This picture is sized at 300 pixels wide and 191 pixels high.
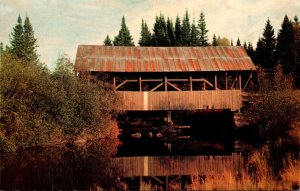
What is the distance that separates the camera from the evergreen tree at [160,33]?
3036 inches

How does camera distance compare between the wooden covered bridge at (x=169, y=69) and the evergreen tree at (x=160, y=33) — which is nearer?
the wooden covered bridge at (x=169, y=69)

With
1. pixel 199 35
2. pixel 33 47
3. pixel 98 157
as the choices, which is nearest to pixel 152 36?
pixel 199 35

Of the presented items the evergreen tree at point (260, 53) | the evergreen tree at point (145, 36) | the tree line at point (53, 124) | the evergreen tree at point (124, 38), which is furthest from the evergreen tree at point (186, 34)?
the tree line at point (53, 124)

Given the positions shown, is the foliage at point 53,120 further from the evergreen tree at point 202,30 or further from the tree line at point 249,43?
the evergreen tree at point 202,30

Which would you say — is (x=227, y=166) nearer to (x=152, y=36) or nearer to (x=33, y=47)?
(x=33, y=47)

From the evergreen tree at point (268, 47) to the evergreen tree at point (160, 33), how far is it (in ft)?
75.7

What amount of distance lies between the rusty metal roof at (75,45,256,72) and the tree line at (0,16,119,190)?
3542 millimetres

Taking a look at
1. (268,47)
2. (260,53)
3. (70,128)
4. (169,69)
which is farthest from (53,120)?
(260,53)

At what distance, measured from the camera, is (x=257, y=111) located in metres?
25.1

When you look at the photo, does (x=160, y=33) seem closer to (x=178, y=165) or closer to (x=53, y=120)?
(x=53, y=120)

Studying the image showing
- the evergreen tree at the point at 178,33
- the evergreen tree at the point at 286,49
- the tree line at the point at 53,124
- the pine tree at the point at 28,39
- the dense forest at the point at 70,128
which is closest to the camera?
the dense forest at the point at 70,128

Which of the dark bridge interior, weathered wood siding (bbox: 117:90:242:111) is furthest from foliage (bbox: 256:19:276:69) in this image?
weathered wood siding (bbox: 117:90:242:111)

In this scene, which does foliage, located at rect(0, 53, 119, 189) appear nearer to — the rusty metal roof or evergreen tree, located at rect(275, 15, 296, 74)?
the rusty metal roof

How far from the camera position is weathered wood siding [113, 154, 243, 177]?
15.8 meters
